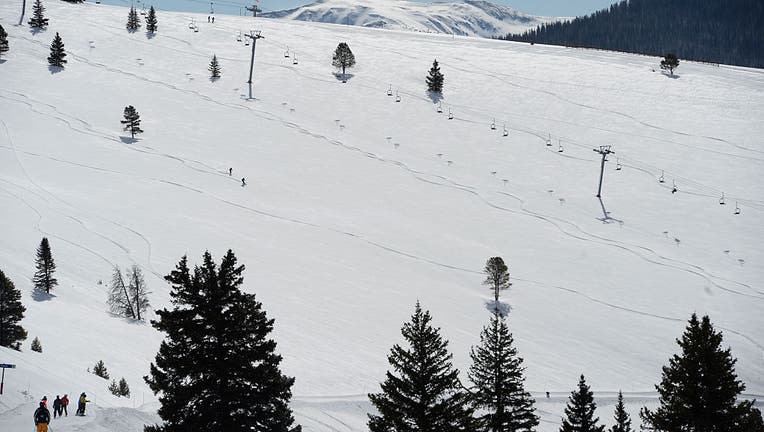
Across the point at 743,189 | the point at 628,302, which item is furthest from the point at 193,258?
the point at 743,189

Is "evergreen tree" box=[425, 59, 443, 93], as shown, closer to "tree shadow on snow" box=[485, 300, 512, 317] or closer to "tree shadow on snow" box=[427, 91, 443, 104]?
"tree shadow on snow" box=[427, 91, 443, 104]

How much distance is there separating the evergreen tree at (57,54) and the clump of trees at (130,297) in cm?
6353

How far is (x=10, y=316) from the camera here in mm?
34344

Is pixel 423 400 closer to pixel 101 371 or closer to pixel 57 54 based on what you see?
pixel 101 371

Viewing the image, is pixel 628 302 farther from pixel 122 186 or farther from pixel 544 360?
pixel 122 186

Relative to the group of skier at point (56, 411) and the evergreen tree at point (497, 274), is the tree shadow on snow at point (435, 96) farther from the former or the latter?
the group of skier at point (56, 411)

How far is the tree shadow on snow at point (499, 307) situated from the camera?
49.1m

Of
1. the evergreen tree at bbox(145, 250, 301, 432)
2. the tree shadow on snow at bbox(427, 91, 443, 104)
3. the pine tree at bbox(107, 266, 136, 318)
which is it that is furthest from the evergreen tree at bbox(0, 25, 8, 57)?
the evergreen tree at bbox(145, 250, 301, 432)

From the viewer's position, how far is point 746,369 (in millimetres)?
45719

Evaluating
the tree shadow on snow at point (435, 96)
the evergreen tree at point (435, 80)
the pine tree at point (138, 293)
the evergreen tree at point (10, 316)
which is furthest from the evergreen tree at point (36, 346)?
the evergreen tree at point (435, 80)

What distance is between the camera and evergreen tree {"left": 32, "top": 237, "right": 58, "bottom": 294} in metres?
45.2

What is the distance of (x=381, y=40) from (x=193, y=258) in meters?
73.8

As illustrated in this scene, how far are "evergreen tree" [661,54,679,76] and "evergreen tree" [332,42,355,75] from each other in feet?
160

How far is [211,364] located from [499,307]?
37958mm
